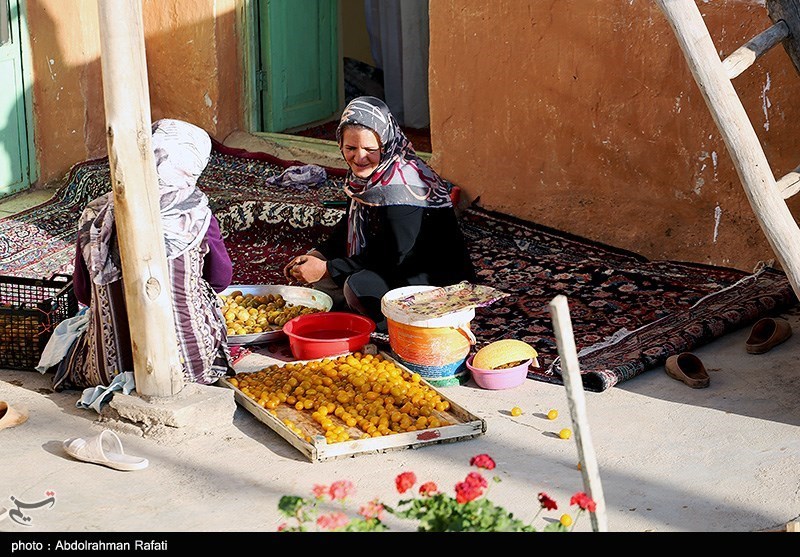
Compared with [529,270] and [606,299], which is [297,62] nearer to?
[529,270]

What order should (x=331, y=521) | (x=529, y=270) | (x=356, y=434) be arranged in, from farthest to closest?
(x=529, y=270), (x=356, y=434), (x=331, y=521)

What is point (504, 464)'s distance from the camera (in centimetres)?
469

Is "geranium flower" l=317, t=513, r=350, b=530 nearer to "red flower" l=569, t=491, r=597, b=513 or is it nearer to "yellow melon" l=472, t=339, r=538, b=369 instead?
"red flower" l=569, t=491, r=597, b=513

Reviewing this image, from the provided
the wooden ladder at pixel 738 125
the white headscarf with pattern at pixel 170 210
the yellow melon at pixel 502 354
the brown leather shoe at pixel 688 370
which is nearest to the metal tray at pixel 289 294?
the white headscarf with pattern at pixel 170 210

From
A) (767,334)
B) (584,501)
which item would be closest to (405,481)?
(584,501)

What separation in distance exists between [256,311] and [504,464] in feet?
6.36

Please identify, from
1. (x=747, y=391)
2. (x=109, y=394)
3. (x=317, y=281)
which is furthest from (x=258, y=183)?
(x=747, y=391)

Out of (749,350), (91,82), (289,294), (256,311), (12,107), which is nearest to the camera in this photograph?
(749,350)

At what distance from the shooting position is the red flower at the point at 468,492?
303cm

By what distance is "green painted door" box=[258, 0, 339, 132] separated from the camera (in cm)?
924

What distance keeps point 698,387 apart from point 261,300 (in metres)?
2.34

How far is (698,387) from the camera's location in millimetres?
5406

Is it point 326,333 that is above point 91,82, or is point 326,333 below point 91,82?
below
